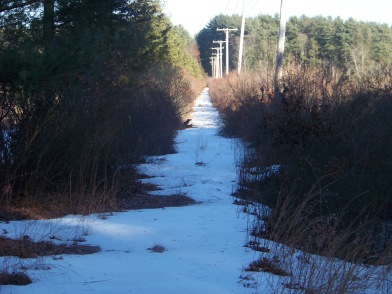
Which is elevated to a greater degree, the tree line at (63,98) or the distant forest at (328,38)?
the distant forest at (328,38)

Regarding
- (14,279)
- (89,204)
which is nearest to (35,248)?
(14,279)

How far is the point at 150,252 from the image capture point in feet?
17.4

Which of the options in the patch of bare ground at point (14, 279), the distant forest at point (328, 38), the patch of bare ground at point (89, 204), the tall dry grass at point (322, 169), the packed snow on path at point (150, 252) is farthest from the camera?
the distant forest at point (328, 38)

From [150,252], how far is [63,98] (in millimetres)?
3561

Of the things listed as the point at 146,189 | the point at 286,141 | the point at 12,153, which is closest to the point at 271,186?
the point at 286,141

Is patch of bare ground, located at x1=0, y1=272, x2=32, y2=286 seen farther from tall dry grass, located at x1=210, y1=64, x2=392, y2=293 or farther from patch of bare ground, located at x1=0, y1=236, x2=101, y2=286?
tall dry grass, located at x1=210, y1=64, x2=392, y2=293

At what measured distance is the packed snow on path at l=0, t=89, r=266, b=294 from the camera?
13.9 ft

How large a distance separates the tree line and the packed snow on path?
1.05 metres

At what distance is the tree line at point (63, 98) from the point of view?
6.26 meters

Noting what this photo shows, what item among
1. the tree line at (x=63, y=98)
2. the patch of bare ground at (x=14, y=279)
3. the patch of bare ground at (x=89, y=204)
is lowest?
the patch of bare ground at (x=89, y=204)

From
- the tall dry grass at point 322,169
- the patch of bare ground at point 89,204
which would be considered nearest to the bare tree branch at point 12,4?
the patch of bare ground at point 89,204

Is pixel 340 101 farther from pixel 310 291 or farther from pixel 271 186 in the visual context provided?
pixel 310 291

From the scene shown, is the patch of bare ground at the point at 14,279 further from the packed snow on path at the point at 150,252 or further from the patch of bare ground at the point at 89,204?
the patch of bare ground at the point at 89,204

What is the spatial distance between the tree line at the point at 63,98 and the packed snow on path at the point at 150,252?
1.05m
